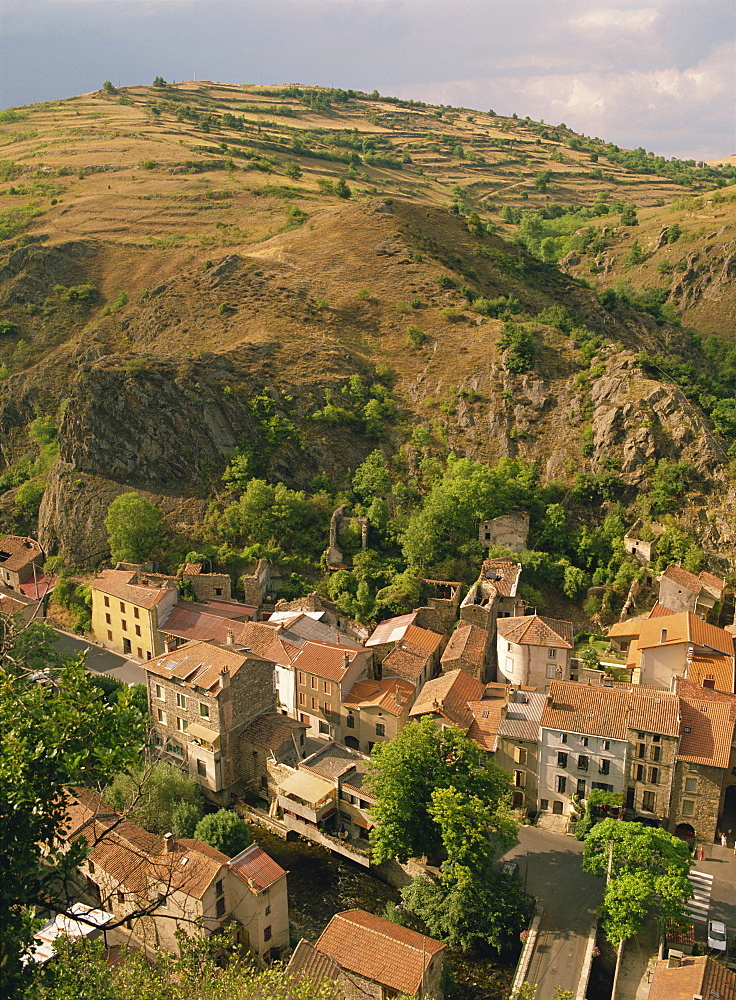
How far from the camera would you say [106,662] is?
4850cm

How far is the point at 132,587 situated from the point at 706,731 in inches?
1354

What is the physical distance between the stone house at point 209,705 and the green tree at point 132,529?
15775mm

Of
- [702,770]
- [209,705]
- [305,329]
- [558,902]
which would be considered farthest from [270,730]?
[305,329]

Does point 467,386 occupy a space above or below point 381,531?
above

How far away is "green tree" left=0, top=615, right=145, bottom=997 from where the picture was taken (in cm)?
1304

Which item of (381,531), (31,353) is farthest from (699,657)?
(31,353)

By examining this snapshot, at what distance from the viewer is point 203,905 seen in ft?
87.0

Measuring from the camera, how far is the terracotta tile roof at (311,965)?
24.8m

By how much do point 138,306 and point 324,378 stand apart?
2590 cm

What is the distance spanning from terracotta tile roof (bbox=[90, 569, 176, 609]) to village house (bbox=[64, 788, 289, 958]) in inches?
758

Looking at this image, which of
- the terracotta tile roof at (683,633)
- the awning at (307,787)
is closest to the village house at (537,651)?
the terracotta tile roof at (683,633)

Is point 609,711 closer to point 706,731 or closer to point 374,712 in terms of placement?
point 706,731

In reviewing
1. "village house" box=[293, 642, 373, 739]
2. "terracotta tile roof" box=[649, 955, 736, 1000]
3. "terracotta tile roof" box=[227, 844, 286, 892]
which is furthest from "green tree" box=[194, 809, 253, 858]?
"terracotta tile roof" box=[649, 955, 736, 1000]

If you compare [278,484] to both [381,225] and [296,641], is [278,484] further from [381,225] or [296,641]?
[381,225]
